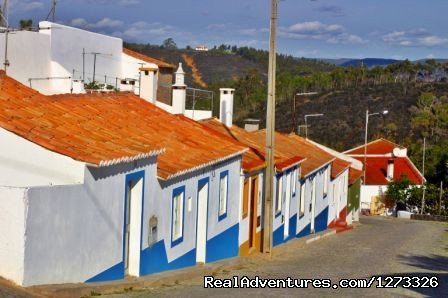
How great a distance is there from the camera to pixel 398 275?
52.2ft

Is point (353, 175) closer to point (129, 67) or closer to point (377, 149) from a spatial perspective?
point (377, 149)

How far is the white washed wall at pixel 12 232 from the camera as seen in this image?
9.53 m

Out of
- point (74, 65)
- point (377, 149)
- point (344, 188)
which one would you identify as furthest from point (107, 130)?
point (377, 149)

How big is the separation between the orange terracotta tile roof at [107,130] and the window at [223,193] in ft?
1.99

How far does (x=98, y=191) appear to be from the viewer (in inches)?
451

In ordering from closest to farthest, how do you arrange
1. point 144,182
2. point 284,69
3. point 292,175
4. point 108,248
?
point 108,248
point 144,182
point 292,175
point 284,69

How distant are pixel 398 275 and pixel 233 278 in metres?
3.69

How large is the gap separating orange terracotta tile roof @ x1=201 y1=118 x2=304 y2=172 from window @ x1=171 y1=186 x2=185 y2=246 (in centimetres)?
537

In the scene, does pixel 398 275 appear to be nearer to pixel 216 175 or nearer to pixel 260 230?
pixel 216 175

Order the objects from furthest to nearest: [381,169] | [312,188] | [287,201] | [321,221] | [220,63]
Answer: [220,63]
[381,169]
[321,221]
[312,188]
[287,201]

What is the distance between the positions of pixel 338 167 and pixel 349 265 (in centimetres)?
2029

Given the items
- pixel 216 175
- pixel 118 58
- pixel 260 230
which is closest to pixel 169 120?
pixel 216 175

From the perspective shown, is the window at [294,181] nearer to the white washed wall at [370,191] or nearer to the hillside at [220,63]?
the white washed wall at [370,191]

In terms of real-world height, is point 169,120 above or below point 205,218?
above
